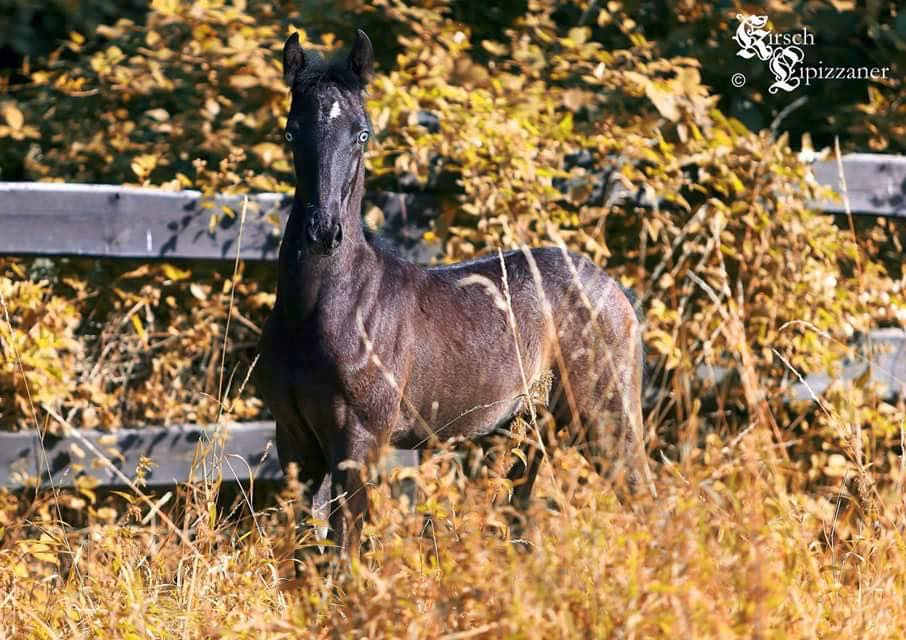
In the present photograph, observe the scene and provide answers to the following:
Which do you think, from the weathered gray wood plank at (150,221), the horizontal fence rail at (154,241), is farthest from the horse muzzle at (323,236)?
the weathered gray wood plank at (150,221)

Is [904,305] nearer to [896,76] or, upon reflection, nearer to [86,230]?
[896,76]

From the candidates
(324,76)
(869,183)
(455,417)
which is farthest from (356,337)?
(869,183)

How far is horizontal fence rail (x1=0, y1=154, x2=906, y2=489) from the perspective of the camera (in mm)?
4637

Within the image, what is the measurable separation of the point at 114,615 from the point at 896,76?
5.14 metres

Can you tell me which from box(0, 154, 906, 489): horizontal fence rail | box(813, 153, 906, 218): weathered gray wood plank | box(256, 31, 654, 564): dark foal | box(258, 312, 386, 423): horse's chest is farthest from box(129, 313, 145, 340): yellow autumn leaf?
box(813, 153, 906, 218): weathered gray wood plank

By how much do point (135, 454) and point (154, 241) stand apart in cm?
89

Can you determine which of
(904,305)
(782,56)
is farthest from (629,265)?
(782,56)

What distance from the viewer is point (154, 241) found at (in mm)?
4816

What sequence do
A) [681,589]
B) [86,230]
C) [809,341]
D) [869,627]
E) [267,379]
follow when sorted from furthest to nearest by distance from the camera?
[809,341], [86,230], [267,379], [869,627], [681,589]

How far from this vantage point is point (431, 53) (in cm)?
599

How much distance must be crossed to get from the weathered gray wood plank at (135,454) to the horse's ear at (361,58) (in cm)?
152

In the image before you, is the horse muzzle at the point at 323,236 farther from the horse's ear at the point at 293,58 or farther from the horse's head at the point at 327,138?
the horse's ear at the point at 293,58

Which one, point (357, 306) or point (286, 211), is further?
point (286, 211)

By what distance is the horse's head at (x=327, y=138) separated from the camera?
3.64m
